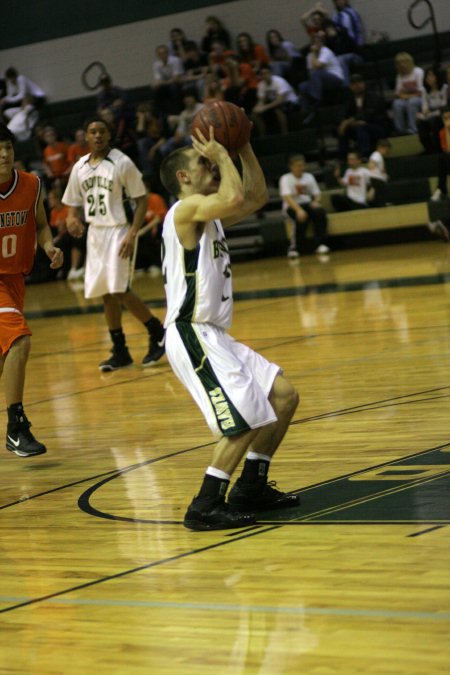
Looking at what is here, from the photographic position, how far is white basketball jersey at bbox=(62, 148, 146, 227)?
9.16 meters

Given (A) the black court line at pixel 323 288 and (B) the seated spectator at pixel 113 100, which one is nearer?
(A) the black court line at pixel 323 288

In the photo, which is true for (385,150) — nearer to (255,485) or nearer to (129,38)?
(129,38)

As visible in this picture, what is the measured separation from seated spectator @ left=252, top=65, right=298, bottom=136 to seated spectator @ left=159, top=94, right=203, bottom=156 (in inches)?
38.0

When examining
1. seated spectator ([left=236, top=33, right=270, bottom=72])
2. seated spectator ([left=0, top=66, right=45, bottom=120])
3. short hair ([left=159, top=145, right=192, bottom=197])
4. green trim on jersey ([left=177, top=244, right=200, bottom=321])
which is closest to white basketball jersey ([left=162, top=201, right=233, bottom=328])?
green trim on jersey ([left=177, top=244, right=200, bottom=321])

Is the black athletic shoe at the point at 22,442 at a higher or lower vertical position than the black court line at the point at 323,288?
higher

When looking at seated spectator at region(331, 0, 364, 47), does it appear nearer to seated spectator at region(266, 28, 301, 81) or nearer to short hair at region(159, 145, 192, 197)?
seated spectator at region(266, 28, 301, 81)

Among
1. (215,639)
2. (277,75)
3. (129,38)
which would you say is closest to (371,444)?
(215,639)

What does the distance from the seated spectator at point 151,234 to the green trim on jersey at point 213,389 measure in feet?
39.8

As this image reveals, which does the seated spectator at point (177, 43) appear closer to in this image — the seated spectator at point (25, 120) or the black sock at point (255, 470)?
the seated spectator at point (25, 120)

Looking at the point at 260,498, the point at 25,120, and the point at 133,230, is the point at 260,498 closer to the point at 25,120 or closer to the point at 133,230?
the point at 133,230

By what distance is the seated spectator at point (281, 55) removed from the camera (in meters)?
19.1

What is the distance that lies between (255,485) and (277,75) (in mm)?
15062

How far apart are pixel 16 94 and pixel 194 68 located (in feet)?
13.6

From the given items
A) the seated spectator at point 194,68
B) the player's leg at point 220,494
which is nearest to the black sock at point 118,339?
the player's leg at point 220,494
